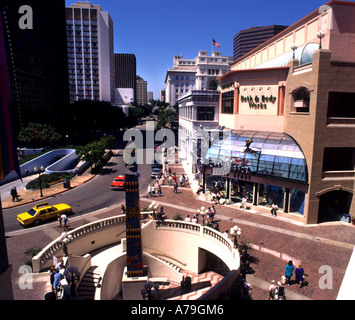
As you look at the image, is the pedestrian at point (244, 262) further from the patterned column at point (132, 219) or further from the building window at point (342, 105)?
the building window at point (342, 105)

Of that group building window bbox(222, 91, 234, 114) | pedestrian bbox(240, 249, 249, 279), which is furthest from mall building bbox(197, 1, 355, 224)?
pedestrian bbox(240, 249, 249, 279)

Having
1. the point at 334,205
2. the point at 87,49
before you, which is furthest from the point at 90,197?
the point at 87,49

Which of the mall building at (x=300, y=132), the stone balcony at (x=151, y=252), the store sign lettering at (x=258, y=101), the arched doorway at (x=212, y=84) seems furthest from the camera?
the arched doorway at (x=212, y=84)

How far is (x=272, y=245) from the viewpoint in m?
21.1

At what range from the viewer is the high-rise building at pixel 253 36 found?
183400 mm

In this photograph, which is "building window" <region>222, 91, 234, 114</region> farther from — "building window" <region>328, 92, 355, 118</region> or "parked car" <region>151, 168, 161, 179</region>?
"parked car" <region>151, 168, 161, 179</region>

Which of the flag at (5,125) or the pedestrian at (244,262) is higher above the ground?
the flag at (5,125)

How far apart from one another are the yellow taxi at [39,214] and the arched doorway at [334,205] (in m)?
24.3

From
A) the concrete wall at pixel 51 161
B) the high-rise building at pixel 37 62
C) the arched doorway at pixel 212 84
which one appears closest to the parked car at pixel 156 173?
the concrete wall at pixel 51 161

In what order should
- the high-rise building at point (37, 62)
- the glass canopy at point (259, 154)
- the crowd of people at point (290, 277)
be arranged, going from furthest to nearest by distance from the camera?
1. the high-rise building at point (37, 62)
2. the glass canopy at point (259, 154)
3. the crowd of people at point (290, 277)

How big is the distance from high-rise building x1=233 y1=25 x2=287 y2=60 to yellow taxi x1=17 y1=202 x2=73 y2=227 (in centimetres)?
18419

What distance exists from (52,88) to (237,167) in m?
73.2
